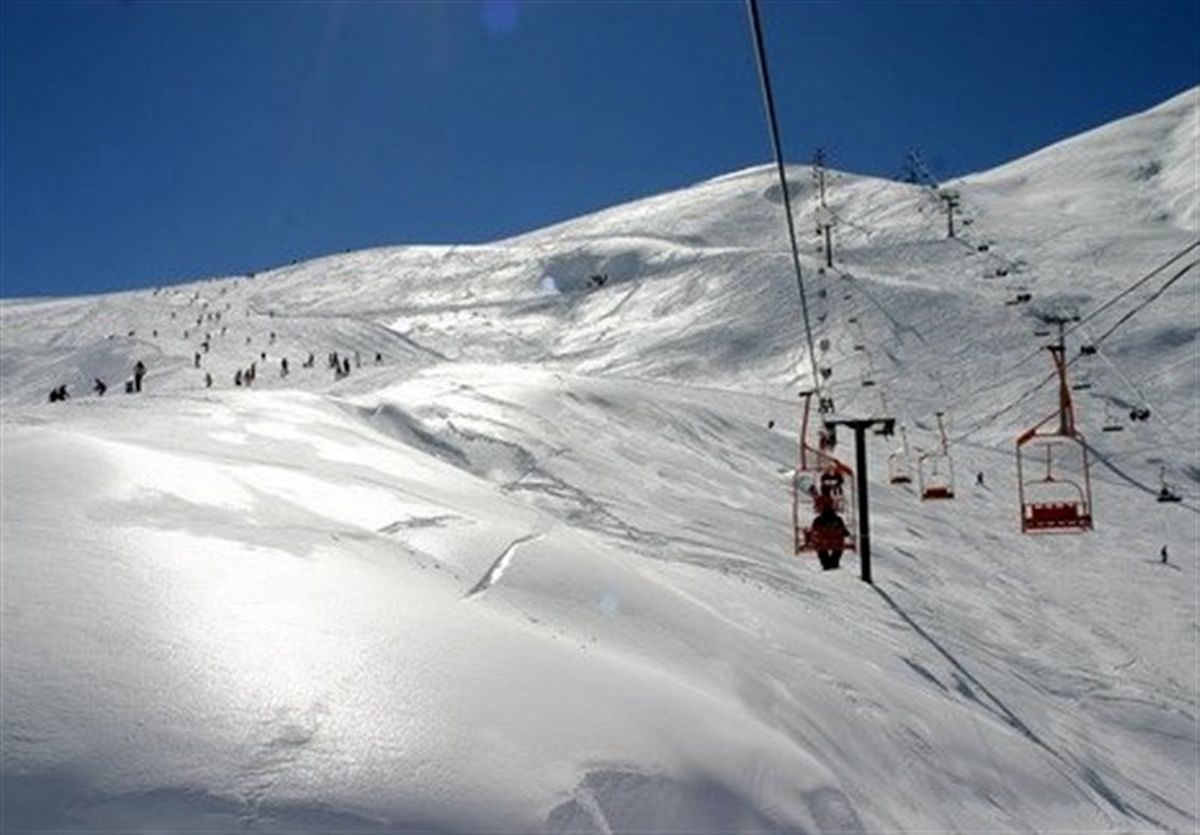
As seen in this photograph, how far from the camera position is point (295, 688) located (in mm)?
5352

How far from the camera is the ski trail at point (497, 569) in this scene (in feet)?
26.6

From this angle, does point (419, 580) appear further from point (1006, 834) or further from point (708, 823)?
point (1006, 834)

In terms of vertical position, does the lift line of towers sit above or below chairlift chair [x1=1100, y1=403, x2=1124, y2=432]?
below

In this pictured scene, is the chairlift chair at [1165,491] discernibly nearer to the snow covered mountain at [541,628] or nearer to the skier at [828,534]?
the snow covered mountain at [541,628]

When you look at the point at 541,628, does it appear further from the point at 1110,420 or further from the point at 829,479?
the point at 1110,420

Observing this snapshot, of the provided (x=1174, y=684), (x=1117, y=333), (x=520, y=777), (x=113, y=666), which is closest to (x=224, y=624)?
(x=113, y=666)

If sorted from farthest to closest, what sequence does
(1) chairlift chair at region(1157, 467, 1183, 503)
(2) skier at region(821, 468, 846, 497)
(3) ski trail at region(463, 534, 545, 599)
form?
1. (1) chairlift chair at region(1157, 467, 1183, 503)
2. (2) skier at region(821, 468, 846, 497)
3. (3) ski trail at region(463, 534, 545, 599)

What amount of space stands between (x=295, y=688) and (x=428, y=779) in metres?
0.82

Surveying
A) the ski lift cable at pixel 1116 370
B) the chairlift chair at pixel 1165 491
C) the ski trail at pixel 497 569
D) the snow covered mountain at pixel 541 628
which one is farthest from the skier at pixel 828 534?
the ski lift cable at pixel 1116 370

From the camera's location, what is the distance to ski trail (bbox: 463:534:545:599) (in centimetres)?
812

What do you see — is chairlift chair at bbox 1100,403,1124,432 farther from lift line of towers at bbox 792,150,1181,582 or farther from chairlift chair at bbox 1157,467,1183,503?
chairlift chair at bbox 1157,467,1183,503

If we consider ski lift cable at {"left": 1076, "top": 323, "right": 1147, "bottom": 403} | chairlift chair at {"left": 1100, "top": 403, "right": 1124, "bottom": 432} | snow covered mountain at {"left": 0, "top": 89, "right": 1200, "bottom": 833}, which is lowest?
snow covered mountain at {"left": 0, "top": 89, "right": 1200, "bottom": 833}

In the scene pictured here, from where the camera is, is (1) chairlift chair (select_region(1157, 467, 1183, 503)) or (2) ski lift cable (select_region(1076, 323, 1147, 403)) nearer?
(1) chairlift chair (select_region(1157, 467, 1183, 503))

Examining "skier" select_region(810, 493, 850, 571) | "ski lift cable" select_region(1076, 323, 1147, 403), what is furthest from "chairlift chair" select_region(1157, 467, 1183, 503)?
"skier" select_region(810, 493, 850, 571)
